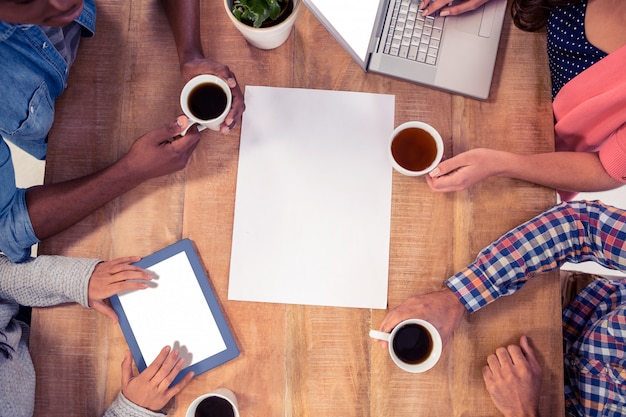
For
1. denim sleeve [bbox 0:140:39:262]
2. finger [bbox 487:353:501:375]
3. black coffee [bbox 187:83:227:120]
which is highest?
black coffee [bbox 187:83:227:120]

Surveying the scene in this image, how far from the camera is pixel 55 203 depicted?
94cm

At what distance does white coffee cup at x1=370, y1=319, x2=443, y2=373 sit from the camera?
33.6 inches

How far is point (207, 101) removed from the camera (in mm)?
931

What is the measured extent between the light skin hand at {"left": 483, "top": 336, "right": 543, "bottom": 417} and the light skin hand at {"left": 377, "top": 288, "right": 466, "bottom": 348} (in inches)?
4.0

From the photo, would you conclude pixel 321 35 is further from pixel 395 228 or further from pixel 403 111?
pixel 395 228

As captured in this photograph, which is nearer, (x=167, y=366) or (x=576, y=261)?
(x=167, y=366)

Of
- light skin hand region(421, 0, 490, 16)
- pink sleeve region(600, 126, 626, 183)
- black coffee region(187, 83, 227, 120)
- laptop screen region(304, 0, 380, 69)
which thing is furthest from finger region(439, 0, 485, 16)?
black coffee region(187, 83, 227, 120)

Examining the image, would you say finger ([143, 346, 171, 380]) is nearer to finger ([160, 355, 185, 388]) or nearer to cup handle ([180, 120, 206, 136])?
finger ([160, 355, 185, 388])

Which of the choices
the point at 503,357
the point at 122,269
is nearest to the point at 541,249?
the point at 503,357

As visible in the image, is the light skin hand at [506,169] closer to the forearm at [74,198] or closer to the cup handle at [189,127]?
the cup handle at [189,127]

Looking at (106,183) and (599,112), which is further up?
(599,112)

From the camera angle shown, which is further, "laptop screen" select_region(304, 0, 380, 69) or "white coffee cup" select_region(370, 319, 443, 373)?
"laptop screen" select_region(304, 0, 380, 69)

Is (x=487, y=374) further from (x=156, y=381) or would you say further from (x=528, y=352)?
(x=156, y=381)

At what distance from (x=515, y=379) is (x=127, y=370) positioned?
2.39 ft
